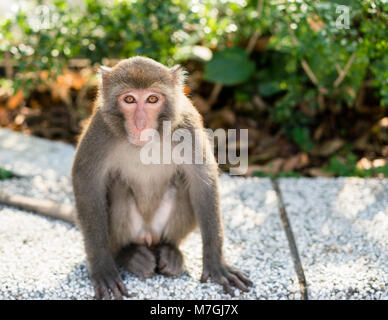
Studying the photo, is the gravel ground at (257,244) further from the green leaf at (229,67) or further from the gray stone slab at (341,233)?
the green leaf at (229,67)

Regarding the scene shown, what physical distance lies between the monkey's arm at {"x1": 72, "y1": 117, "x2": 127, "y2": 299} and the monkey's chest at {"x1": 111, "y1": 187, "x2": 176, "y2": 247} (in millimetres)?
213

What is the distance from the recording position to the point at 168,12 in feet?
17.1

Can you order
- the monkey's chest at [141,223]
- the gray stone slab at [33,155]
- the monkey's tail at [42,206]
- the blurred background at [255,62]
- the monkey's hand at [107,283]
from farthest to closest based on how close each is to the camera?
the gray stone slab at [33,155] → the blurred background at [255,62] → the monkey's tail at [42,206] → the monkey's chest at [141,223] → the monkey's hand at [107,283]

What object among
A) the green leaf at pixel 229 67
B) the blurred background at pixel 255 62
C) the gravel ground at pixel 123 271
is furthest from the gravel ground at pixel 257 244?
the green leaf at pixel 229 67

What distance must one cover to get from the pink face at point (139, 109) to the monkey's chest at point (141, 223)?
0.59 metres

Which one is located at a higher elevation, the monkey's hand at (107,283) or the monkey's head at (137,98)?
the monkey's head at (137,98)

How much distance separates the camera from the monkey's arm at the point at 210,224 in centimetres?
343

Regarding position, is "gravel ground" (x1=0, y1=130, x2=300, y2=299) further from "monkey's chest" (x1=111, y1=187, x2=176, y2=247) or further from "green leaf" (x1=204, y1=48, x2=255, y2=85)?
"green leaf" (x1=204, y1=48, x2=255, y2=85)

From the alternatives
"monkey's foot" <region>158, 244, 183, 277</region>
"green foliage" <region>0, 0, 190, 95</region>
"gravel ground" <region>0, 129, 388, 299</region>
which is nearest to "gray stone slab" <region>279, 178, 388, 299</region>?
"gravel ground" <region>0, 129, 388, 299</region>

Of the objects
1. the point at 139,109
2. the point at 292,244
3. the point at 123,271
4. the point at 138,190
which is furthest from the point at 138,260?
the point at 292,244

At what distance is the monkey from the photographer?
10.5 ft

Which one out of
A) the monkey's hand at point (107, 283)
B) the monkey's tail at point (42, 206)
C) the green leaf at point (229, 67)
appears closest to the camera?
the monkey's hand at point (107, 283)

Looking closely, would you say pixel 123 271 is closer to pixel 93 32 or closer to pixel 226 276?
pixel 226 276
